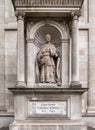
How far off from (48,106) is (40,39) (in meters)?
2.60

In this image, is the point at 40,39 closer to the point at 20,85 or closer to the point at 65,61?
the point at 65,61

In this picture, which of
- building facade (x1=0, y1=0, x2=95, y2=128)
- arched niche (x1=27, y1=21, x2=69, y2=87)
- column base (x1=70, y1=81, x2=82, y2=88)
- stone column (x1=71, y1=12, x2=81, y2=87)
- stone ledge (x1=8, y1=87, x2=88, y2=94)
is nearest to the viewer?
stone ledge (x1=8, y1=87, x2=88, y2=94)

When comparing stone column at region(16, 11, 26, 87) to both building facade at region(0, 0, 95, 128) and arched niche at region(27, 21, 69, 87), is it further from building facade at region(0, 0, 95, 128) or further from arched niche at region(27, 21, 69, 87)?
building facade at region(0, 0, 95, 128)

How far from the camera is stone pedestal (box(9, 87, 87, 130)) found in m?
14.6

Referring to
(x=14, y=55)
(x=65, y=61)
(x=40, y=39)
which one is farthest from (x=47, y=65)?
(x=14, y=55)

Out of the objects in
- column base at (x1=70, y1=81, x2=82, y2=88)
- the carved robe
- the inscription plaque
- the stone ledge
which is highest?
the carved robe

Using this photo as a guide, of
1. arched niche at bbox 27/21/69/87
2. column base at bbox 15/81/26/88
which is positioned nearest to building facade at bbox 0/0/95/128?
arched niche at bbox 27/21/69/87

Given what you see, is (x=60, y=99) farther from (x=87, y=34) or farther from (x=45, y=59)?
(x=87, y=34)

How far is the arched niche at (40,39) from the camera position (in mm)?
15242

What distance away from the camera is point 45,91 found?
48.0 ft

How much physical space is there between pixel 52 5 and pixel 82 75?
5.19m

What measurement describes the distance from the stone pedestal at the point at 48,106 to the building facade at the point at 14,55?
4360 mm

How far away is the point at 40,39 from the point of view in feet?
51.7

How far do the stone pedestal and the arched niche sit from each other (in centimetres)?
64
